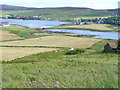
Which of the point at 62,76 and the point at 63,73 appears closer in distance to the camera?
the point at 62,76

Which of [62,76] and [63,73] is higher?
[62,76]

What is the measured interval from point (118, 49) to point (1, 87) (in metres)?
31.0

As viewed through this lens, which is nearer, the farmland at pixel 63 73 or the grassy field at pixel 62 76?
the grassy field at pixel 62 76

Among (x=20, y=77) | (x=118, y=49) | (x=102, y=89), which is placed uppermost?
(x=102, y=89)

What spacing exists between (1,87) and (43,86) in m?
1.53

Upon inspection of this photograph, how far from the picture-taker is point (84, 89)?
21.6 feet

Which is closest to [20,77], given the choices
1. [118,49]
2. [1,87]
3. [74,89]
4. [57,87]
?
[1,87]

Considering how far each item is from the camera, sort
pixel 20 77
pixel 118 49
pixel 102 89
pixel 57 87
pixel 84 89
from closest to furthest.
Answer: pixel 102 89, pixel 84 89, pixel 57 87, pixel 20 77, pixel 118 49

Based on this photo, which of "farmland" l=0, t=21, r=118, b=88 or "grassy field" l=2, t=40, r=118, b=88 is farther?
"farmland" l=0, t=21, r=118, b=88

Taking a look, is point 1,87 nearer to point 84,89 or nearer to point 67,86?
point 67,86

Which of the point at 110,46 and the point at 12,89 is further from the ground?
the point at 12,89

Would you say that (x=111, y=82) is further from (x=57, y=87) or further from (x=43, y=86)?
(x=43, y=86)

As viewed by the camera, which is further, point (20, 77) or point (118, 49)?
point (118, 49)

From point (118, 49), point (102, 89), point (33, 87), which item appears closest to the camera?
point (102, 89)
